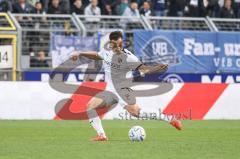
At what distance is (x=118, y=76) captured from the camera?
17.5 metres

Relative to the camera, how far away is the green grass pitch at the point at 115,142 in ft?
44.6

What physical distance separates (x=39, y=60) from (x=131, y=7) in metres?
4.76

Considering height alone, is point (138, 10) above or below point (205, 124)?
above

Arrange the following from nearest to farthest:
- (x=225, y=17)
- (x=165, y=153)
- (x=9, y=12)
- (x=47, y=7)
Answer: (x=165, y=153), (x=9, y=12), (x=47, y=7), (x=225, y=17)

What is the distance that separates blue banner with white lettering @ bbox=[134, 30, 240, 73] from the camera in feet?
93.9

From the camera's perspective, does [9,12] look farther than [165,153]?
Yes

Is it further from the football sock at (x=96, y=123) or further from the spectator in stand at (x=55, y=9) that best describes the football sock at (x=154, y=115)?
the spectator in stand at (x=55, y=9)

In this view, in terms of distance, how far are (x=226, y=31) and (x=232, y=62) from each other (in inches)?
53.3

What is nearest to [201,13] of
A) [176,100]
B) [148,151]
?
[176,100]

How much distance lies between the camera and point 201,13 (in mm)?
31938

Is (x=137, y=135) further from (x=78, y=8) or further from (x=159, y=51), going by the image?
(x=78, y=8)

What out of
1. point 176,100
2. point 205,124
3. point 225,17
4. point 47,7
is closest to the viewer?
point 205,124

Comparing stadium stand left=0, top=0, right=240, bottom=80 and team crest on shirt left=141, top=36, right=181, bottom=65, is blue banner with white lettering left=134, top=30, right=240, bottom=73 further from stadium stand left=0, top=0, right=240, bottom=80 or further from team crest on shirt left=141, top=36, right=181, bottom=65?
stadium stand left=0, top=0, right=240, bottom=80

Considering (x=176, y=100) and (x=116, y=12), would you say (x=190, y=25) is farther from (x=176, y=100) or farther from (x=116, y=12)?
(x=176, y=100)
